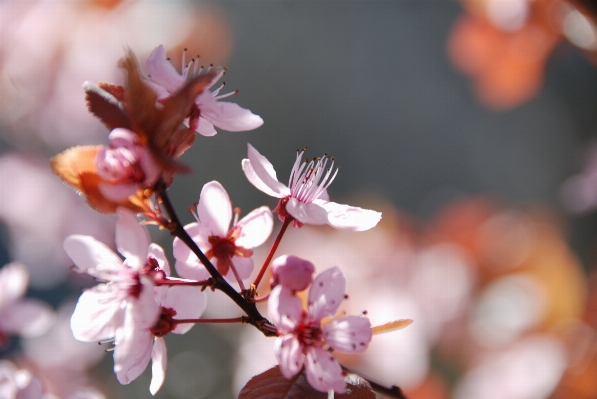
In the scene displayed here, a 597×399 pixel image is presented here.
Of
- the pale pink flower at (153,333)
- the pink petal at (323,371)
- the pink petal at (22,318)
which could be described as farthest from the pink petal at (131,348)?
the pink petal at (22,318)

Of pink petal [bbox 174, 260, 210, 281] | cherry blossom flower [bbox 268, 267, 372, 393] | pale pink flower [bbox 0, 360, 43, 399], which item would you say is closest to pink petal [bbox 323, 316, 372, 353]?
cherry blossom flower [bbox 268, 267, 372, 393]

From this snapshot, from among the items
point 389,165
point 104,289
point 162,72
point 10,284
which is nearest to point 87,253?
point 104,289

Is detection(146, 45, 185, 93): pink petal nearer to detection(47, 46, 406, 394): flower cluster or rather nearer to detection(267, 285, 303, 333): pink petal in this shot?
detection(47, 46, 406, 394): flower cluster

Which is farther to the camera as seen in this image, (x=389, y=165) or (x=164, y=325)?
(x=389, y=165)

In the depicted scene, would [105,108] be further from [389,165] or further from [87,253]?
[389,165]

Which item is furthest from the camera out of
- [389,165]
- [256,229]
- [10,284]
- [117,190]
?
[389,165]

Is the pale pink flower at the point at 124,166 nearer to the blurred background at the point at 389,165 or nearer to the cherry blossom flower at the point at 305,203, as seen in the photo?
the cherry blossom flower at the point at 305,203

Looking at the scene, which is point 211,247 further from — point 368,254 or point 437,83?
point 437,83
